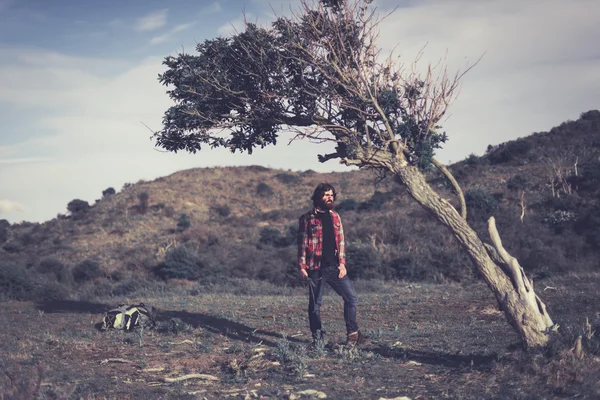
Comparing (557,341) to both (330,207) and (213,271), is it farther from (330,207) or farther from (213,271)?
(213,271)

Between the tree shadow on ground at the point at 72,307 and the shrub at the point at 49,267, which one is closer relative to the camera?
the tree shadow on ground at the point at 72,307

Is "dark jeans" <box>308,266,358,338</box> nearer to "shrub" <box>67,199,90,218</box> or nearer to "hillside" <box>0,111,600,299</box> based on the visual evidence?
"hillside" <box>0,111,600,299</box>

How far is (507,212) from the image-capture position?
27.1 metres

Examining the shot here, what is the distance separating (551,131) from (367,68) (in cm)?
4060

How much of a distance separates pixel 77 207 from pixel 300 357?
45.2 metres

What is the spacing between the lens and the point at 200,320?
Answer: 419 inches

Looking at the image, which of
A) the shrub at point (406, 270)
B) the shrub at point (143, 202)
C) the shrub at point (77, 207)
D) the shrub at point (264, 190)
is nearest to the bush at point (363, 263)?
the shrub at point (406, 270)

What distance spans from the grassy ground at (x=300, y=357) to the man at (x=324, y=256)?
0.53 metres

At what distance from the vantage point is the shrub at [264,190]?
164 ft

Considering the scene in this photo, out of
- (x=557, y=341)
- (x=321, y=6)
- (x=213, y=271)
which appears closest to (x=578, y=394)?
Result: (x=557, y=341)

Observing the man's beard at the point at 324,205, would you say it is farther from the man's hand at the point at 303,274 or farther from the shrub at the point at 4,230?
the shrub at the point at 4,230

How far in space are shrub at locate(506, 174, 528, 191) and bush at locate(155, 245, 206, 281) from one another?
19.2 meters

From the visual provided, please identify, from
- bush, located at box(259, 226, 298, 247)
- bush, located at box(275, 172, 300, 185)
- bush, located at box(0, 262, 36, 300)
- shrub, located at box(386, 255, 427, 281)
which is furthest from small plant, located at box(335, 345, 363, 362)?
bush, located at box(275, 172, 300, 185)

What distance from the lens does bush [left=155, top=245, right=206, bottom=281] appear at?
22281 mm
